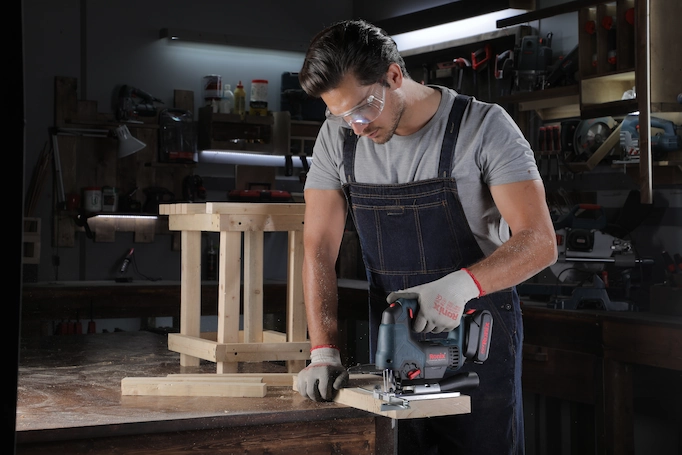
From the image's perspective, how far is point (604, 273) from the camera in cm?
425

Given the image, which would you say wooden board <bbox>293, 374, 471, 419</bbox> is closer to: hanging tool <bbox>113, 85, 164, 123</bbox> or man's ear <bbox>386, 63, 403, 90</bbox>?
man's ear <bbox>386, 63, 403, 90</bbox>

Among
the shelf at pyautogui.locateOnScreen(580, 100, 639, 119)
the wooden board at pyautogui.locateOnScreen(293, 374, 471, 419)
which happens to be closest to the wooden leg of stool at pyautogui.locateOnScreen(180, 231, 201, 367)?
the wooden board at pyautogui.locateOnScreen(293, 374, 471, 419)

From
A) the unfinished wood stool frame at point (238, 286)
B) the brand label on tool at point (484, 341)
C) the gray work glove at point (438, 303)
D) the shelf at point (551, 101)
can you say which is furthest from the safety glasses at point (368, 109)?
the shelf at point (551, 101)

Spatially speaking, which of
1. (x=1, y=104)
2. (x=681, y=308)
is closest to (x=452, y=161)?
(x=1, y=104)

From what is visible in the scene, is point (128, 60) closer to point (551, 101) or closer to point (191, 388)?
point (551, 101)

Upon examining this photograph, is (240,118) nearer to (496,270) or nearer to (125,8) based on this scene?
(125,8)

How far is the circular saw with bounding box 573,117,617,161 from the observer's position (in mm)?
4594

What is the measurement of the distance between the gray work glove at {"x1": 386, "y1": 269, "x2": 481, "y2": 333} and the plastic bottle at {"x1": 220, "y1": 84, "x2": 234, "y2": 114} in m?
4.76

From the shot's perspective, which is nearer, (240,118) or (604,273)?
(604,273)

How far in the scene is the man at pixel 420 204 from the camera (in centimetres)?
198

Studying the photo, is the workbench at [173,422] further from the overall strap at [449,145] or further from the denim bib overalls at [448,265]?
the overall strap at [449,145]

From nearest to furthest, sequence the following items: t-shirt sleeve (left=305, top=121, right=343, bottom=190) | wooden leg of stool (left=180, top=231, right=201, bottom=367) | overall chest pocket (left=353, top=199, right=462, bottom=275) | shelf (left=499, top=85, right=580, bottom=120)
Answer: overall chest pocket (left=353, top=199, right=462, bottom=275) → t-shirt sleeve (left=305, top=121, right=343, bottom=190) → wooden leg of stool (left=180, top=231, right=201, bottom=367) → shelf (left=499, top=85, right=580, bottom=120)

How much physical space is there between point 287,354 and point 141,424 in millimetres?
717

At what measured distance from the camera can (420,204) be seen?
2.17m
